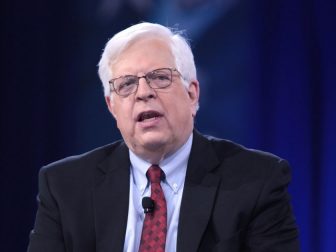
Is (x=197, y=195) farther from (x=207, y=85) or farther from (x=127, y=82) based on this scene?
(x=207, y=85)

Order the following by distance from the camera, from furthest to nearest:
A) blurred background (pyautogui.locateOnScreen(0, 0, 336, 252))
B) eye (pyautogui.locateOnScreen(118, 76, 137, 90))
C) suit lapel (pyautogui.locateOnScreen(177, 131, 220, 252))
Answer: blurred background (pyautogui.locateOnScreen(0, 0, 336, 252)) → eye (pyautogui.locateOnScreen(118, 76, 137, 90)) → suit lapel (pyautogui.locateOnScreen(177, 131, 220, 252))

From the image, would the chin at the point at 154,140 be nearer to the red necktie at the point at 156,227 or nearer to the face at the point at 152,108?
the face at the point at 152,108

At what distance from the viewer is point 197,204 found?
185 cm

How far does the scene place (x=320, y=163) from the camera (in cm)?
284

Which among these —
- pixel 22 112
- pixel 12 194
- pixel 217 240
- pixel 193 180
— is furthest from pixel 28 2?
pixel 217 240

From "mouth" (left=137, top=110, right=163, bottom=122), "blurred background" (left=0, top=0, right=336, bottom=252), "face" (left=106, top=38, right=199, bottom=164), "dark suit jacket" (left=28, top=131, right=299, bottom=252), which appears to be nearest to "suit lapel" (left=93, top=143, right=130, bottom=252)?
"dark suit jacket" (left=28, top=131, right=299, bottom=252)

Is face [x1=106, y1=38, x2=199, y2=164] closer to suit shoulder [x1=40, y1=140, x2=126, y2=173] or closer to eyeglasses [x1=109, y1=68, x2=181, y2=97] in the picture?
eyeglasses [x1=109, y1=68, x2=181, y2=97]

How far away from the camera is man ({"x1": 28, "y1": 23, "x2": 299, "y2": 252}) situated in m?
1.83

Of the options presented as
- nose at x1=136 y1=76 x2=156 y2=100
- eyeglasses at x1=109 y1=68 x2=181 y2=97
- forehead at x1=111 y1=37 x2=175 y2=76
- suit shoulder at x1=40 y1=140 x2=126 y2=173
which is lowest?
suit shoulder at x1=40 y1=140 x2=126 y2=173

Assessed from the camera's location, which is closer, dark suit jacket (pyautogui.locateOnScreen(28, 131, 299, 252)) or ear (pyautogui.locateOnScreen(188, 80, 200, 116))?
dark suit jacket (pyautogui.locateOnScreen(28, 131, 299, 252))

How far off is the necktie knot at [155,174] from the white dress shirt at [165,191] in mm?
12

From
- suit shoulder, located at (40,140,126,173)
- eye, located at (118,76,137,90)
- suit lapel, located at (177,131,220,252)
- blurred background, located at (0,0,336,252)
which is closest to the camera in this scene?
suit lapel, located at (177,131,220,252)

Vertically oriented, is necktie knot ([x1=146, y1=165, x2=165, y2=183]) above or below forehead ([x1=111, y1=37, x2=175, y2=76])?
below

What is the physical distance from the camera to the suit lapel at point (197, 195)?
1.79m
